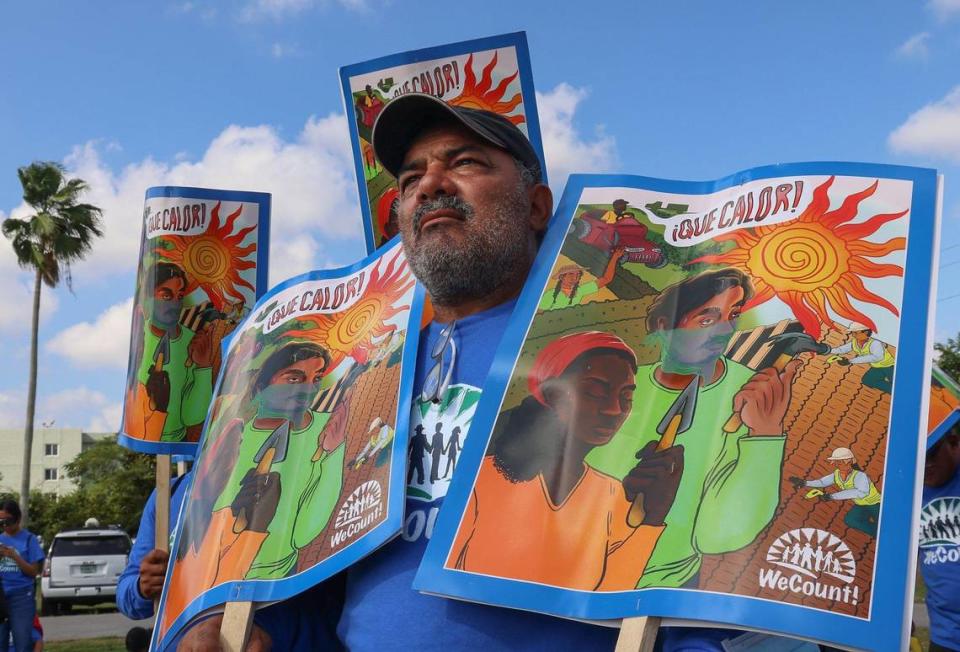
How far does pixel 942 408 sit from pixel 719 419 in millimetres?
3452

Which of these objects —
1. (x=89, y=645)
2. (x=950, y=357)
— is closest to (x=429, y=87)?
(x=89, y=645)

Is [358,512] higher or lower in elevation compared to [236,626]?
higher

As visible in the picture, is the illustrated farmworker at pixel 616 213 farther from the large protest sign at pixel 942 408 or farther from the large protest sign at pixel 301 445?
the large protest sign at pixel 942 408

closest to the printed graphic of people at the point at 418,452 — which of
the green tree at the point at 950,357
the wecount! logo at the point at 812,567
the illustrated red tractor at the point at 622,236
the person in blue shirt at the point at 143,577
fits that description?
the illustrated red tractor at the point at 622,236

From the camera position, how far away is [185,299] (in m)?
4.34

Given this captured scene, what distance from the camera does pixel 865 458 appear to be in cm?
166

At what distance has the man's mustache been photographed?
2.41m

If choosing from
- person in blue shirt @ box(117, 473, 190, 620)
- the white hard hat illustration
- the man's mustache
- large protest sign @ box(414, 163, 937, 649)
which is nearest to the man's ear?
the man's mustache

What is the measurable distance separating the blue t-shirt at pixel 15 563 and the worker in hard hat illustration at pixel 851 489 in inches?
370

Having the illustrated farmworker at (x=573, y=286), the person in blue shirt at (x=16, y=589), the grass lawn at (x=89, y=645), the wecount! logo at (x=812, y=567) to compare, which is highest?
the illustrated farmworker at (x=573, y=286)

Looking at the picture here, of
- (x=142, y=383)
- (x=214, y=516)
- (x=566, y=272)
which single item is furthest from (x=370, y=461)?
(x=142, y=383)

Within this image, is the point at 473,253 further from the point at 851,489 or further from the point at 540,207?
the point at 851,489

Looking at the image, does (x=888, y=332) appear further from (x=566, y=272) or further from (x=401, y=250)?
(x=401, y=250)

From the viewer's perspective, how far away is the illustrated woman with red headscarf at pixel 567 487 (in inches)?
70.3
